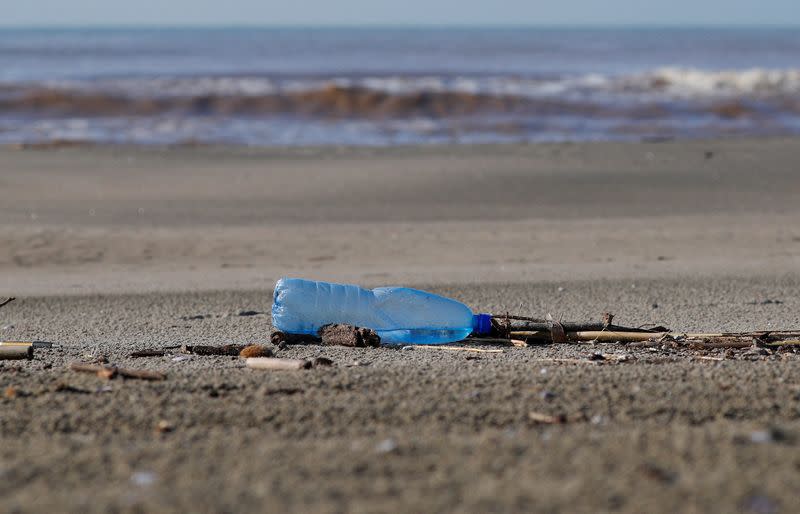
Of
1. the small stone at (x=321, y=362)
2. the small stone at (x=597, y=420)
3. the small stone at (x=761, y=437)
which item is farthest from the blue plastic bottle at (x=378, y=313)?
the small stone at (x=761, y=437)

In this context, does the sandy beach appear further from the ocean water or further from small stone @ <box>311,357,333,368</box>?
the ocean water

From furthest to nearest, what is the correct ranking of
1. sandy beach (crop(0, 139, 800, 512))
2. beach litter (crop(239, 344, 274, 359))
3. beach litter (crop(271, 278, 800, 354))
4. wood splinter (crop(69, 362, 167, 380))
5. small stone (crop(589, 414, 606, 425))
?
beach litter (crop(271, 278, 800, 354))
beach litter (crop(239, 344, 274, 359))
wood splinter (crop(69, 362, 167, 380))
small stone (crop(589, 414, 606, 425))
sandy beach (crop(0, 139, 800, 512))

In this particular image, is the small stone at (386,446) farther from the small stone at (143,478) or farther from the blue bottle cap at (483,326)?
the blue bottle cap at (483,326)

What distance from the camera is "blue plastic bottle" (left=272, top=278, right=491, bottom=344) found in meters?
4.82

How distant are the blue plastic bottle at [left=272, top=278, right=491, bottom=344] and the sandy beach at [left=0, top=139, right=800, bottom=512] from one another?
0.32m

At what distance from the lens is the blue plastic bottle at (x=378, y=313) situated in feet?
15.8

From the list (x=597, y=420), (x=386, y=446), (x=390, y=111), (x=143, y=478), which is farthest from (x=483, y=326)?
(x=390, y=111)

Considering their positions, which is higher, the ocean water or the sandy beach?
the ocean water

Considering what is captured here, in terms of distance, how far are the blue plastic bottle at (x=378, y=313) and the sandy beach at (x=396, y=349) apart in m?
0.32

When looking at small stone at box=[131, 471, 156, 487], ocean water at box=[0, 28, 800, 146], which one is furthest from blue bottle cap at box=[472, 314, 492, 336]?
ocean water at box=[0, 28, 800, 146]

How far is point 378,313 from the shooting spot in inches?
195

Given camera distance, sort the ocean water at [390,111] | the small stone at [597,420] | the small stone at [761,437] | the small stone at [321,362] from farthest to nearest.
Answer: the ocean water at [390,111] → the small stone at [321,362] → the small stone at [597,420] → the small stone at [761,437]

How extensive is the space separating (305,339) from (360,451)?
2.02m

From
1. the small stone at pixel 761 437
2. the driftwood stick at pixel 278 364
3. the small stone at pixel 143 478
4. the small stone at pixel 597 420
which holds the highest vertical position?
the driftwood stick at pixel 278 364
